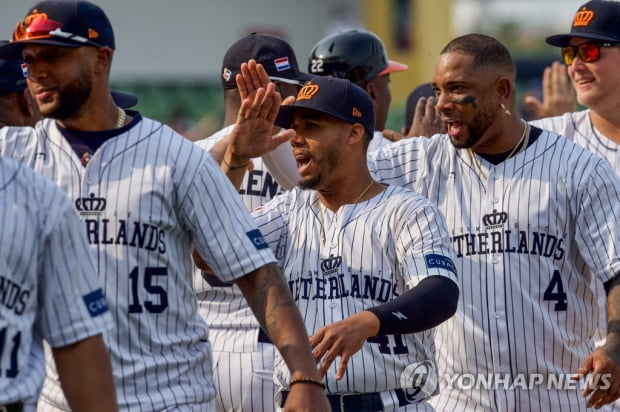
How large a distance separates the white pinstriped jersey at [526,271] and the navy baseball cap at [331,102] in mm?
734

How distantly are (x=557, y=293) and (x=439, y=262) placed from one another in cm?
93

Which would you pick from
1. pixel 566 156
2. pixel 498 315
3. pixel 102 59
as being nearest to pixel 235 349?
pixel 498 315

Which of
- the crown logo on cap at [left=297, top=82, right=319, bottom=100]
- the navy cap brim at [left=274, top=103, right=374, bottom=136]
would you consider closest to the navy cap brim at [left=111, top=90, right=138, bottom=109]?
the navy cap brim at [left=274, top=103, right=374, bottom=136]

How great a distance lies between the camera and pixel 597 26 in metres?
7.07

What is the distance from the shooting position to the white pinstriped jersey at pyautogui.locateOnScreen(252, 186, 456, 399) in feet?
17.3

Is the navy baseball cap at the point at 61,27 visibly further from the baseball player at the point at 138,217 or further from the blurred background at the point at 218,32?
the blurred background at the point at 218,32

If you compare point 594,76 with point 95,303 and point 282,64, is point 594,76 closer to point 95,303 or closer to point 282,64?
point 282,64

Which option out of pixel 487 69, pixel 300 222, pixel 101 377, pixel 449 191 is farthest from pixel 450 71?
pixel 101 377

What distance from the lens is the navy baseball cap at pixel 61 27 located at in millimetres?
4645

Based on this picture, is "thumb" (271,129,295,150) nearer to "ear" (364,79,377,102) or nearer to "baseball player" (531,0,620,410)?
"baseball player" (531,0,620,410)

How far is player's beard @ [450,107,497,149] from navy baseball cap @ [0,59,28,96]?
7.03 feet

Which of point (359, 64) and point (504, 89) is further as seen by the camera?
point (359, 64)

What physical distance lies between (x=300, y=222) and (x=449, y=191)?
0.90 meters

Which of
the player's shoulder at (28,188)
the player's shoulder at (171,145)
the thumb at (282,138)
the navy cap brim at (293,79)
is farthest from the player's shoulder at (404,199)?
the player's shoulder at (28,188)
